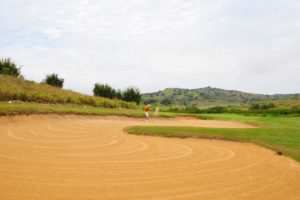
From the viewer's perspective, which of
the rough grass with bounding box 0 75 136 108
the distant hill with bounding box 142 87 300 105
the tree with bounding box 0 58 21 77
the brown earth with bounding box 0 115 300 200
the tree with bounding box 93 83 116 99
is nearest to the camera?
the brown earth with bounding box 0 115 300 200

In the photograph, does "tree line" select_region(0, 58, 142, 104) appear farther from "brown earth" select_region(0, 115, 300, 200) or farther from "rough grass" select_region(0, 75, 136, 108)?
"brown earth" select_region(0, 115, 300, 200)

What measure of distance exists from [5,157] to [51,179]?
9.46 ft

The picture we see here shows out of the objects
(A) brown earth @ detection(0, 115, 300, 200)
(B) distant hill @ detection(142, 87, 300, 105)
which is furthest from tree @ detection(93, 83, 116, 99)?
(B) distant hill @ detection(142, 87, 300, 105)

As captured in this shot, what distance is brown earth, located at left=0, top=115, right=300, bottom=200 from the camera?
7.10 meters

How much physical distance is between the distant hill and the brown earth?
339 feet

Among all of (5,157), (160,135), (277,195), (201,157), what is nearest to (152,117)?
(160,135)

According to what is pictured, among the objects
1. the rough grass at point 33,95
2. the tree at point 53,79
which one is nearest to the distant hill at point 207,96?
the tree at point 53,79

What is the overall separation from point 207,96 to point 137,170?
402 ft

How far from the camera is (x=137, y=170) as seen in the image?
910 centimetres

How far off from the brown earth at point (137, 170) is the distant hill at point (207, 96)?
103m

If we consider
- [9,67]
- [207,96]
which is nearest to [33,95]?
[9,67]

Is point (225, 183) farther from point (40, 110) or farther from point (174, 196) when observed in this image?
point (40, 110)

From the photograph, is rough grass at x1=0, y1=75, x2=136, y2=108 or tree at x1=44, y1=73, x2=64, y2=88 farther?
tree at x1=44, y1=73, x2=64, y2=88

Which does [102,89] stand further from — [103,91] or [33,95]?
[33,95]
